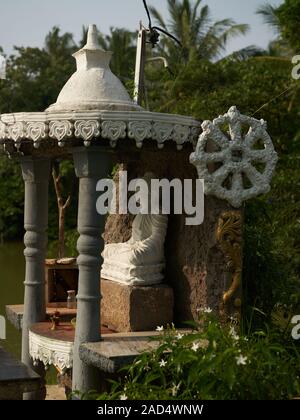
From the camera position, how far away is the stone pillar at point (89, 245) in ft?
18.8

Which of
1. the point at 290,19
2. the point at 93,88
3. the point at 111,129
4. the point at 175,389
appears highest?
the point at 290,19

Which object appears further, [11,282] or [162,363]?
[11,282]

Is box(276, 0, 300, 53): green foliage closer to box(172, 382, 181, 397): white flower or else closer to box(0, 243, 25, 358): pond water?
box(0, 243, 25, 358): pond water

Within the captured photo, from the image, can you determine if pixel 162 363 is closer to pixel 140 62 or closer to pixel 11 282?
pixel 140 62

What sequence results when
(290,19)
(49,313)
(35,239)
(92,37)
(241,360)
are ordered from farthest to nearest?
(290,19) < (49,313) < (35,239) < (92,37) < (241,360)

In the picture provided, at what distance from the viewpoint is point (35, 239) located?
275 inches

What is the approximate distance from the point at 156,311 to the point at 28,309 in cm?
131

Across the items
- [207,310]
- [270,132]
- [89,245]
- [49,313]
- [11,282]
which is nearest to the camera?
[207,310]

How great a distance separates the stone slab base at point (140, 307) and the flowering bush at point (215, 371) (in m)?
1.01

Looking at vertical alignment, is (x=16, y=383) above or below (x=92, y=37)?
below

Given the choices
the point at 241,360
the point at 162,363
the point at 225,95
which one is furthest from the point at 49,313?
the point at 225,95

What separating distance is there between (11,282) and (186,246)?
12147mm

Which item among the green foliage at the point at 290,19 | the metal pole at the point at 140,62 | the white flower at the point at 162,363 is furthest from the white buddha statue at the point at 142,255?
the green foliage at the point at 290,19

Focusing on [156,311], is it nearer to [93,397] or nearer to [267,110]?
[93,397]
